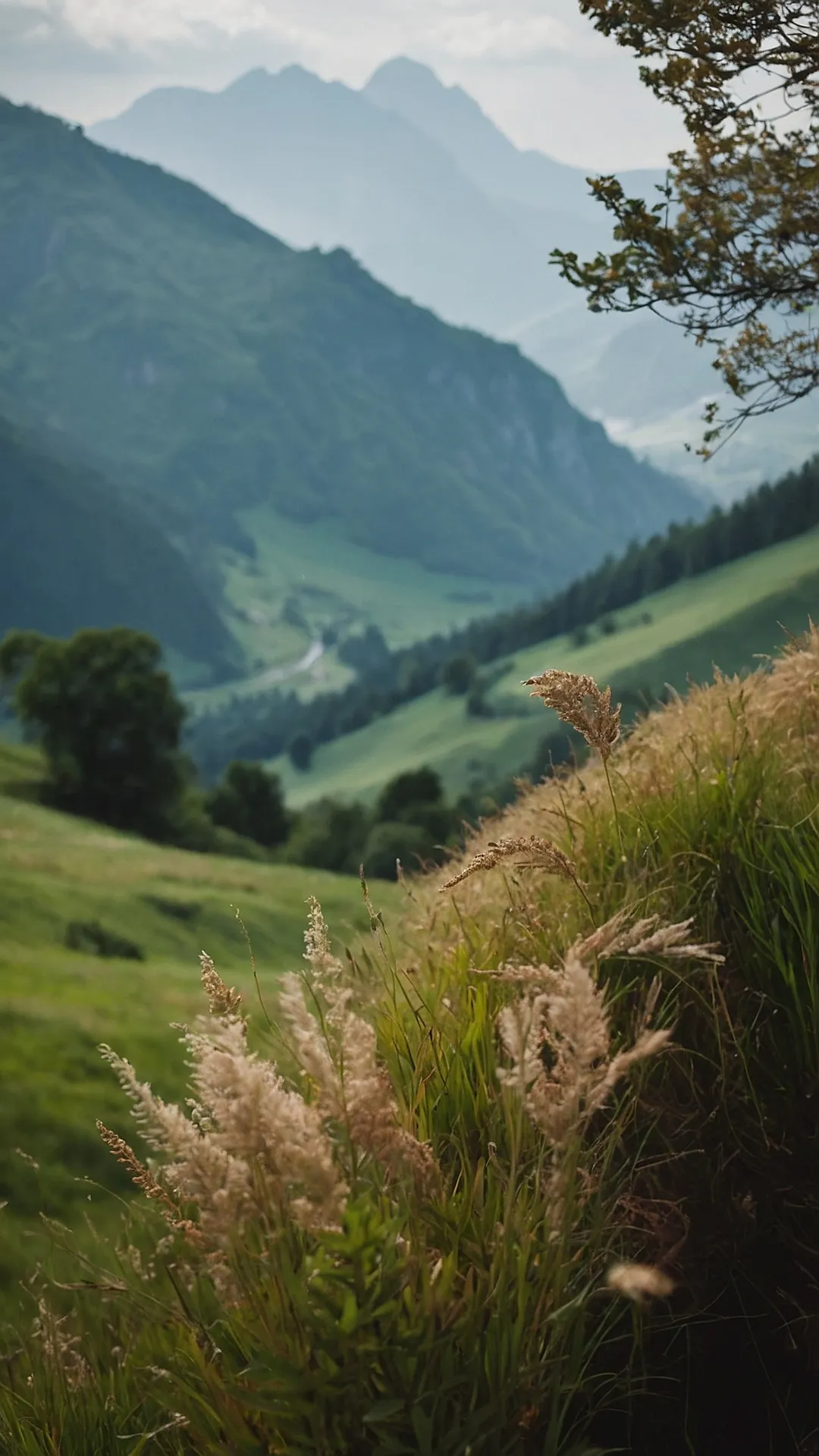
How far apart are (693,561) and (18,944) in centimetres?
17451

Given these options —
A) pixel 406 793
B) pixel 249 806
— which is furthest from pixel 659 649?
pixel 249 806

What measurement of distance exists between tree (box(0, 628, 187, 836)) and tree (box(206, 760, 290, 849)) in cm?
1914

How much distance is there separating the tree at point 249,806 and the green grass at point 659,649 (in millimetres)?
59722

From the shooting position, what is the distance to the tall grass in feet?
8.70

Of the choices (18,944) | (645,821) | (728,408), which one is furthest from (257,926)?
(645,821)

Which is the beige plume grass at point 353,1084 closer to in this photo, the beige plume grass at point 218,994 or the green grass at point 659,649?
the beige plume grass at point 218,994

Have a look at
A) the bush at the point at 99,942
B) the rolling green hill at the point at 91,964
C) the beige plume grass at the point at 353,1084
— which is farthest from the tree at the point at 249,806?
the beige plume grass at the point at 353,1084

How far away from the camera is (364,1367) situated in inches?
103

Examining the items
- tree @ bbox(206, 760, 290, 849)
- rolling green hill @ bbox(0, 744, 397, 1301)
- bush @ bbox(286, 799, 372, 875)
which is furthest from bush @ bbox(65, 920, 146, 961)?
tree @ bbox(206, 760, 290, 849)

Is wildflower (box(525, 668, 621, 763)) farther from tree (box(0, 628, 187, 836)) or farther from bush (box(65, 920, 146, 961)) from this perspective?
tree (box(0, 628, 187, 836))

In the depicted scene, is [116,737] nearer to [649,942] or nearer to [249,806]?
[249,806]

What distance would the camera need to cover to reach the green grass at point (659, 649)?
5773 inches

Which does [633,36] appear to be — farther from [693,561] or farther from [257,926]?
[693,561]

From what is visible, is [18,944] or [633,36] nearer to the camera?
[633,36]
